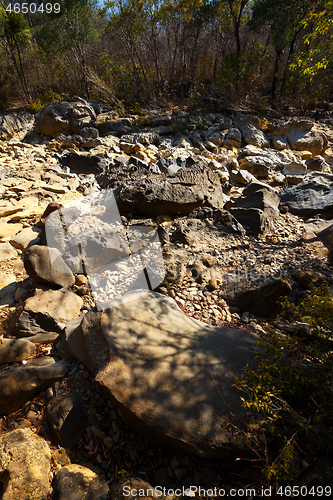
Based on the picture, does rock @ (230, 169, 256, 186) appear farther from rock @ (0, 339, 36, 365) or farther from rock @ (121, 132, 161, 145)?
rock @ (0, 339, 36, 365)

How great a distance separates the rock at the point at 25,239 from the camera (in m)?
3.92

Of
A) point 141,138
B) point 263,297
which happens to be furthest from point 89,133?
point 263,297

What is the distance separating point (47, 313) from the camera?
2.53 metres

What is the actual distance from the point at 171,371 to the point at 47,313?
147 cm

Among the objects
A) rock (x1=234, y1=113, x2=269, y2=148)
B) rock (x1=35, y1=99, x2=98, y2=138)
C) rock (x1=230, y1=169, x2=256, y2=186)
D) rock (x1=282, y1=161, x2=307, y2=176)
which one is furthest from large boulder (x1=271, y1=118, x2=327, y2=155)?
rock (x1=35, y1=99, x2=98, y2=138)

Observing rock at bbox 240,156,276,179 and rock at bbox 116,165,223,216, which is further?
rock at bbox 240,156,276,179

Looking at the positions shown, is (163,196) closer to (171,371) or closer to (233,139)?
(171,371)

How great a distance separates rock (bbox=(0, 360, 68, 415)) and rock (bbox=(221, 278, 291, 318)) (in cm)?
197

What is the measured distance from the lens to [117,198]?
4.31 m

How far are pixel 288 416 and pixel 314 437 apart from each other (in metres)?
0.16

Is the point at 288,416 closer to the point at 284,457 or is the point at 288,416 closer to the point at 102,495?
the point at 284,457

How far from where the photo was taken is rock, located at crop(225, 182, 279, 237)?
4.21m

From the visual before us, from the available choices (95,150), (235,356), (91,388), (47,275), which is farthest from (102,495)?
(95,150)

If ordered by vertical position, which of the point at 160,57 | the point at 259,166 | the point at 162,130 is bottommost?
the point at 259,166
